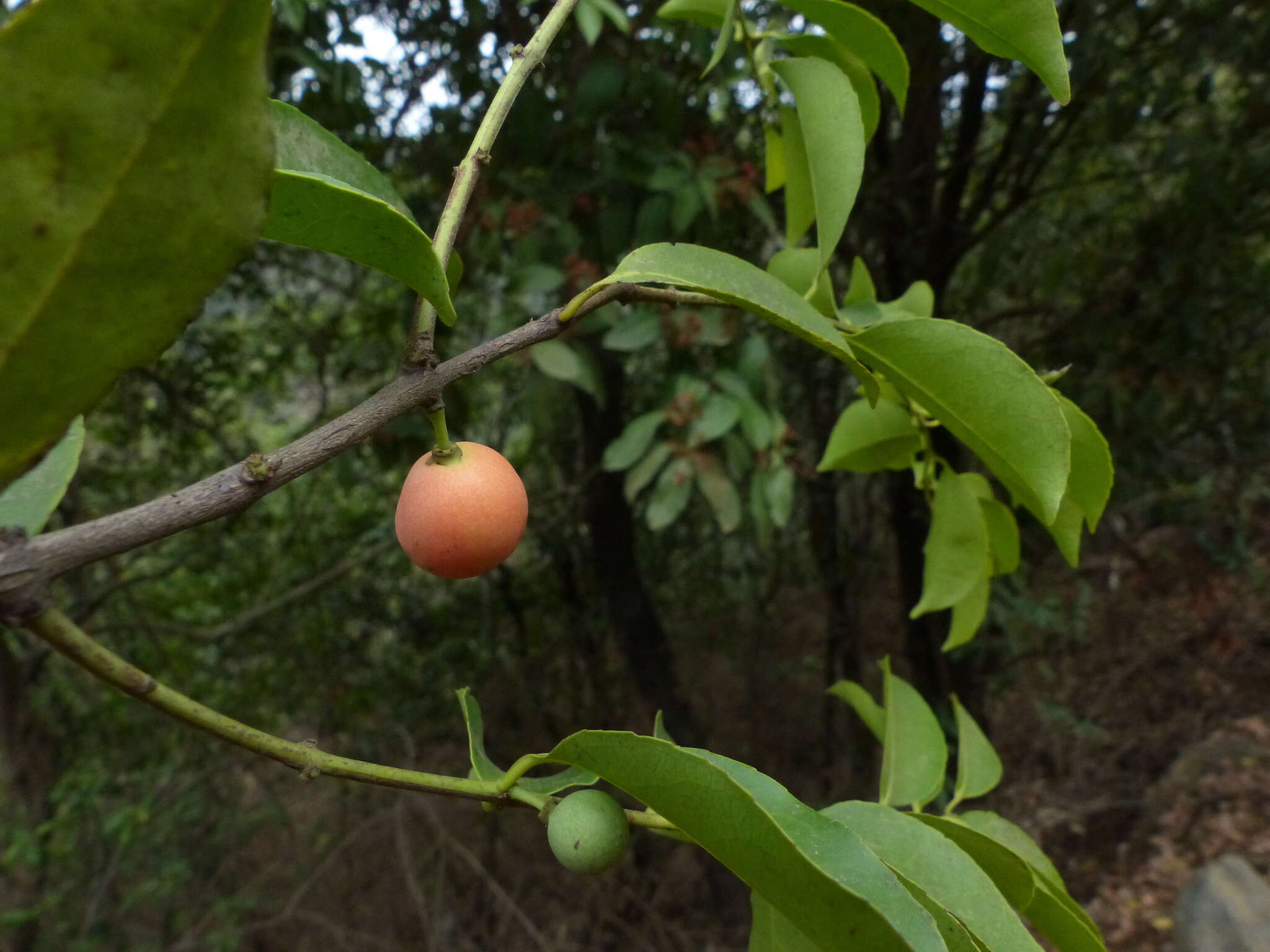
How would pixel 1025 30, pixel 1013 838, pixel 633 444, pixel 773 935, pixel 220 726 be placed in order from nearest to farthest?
pixel 220 726, pixel 773 935, pixel 1025 30, pixel 1013 838, pixel 633 444

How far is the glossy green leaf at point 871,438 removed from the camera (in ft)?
2.44

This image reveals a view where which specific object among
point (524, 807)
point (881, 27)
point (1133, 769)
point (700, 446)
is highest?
point (881, 27)

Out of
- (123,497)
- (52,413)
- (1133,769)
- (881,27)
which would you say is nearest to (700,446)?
(881,27)

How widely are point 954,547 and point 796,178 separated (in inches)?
12.9

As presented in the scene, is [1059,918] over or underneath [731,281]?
underneath

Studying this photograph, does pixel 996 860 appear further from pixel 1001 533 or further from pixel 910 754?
pixel 1001 533

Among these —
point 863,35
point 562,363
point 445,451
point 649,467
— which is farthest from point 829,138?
point 649,467

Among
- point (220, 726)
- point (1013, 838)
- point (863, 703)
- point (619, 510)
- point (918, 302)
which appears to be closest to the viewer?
point (220, 726)

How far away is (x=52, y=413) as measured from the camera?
0.24 m

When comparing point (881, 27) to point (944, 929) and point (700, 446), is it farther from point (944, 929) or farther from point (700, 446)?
point (700, 446)

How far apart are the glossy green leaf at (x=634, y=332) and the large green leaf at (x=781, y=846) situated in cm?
115

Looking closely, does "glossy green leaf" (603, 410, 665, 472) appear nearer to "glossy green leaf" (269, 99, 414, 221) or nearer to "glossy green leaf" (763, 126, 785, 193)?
→ "glossy green leaf" (763, 126, 785, 193)

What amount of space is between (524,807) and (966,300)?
2.70m

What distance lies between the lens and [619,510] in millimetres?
2771
